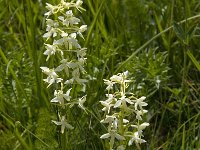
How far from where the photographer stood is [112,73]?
2.68 meters

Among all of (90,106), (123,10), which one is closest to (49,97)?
(90,106)

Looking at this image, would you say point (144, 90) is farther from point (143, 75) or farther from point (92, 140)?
point (92, 140)

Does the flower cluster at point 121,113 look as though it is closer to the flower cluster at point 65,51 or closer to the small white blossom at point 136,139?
the small white blossom at point 136,139

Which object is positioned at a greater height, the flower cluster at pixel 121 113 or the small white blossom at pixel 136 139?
the flower cluster at pixel 121 113

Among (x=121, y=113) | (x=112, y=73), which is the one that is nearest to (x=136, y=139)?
(x=121, y=113)

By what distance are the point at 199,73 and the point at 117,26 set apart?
514 millimetres

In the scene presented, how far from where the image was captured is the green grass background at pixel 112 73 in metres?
2.38

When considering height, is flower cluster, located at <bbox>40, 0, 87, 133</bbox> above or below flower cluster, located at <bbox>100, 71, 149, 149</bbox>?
above

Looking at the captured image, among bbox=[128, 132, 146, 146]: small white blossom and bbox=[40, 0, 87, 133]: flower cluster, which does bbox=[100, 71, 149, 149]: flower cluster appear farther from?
bbox=[40, 0, 87, 133]: flower cluster

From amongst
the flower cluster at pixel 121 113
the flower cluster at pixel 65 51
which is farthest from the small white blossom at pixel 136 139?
the flower cluster at pixel 65 51

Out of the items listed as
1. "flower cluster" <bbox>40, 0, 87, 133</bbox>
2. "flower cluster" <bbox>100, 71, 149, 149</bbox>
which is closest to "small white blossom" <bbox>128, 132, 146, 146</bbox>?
"flower cluster" <bbox>100, 71, 149, 149</bbox>

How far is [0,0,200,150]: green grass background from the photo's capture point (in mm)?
2381

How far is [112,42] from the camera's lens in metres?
2.84

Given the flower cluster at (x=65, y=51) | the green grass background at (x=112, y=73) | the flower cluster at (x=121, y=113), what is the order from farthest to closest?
the green grass background at (x=112, y=73), the flower cluster at (x=65, y=51), the flower cluster at (x=121, y=113)
